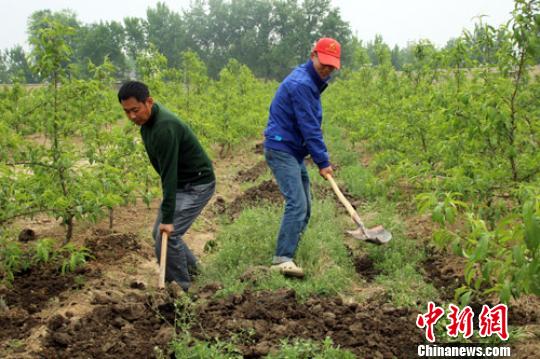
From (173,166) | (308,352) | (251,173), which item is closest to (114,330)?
(173,166)

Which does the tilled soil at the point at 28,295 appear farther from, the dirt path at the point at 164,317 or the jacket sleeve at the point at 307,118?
the jacket sleeve at the point at 307,118

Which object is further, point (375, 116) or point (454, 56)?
point (375, 116)

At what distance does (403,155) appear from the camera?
667 cm

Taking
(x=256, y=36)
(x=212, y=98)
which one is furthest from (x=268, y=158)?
(x=256, y=36)

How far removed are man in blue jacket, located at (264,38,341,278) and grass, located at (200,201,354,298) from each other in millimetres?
203

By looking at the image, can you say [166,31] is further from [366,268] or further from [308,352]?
[308,352]

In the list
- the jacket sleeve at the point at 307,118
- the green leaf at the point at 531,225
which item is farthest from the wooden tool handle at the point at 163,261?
the green leaf at the point at 531,225

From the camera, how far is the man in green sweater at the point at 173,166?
3.98 metres

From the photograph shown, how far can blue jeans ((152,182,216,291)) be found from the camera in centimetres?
445

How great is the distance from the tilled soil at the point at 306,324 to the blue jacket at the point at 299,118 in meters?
1.32

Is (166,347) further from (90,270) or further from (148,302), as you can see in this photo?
(90,270)

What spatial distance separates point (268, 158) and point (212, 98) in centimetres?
962

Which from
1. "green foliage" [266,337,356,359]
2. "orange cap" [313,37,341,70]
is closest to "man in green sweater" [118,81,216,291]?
"orange cap" [313,37,341,70]

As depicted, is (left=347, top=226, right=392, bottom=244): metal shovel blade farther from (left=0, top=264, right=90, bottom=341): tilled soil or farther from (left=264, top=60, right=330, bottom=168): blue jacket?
(left=0, top=264, right=90, bottom=341): tilled soil
